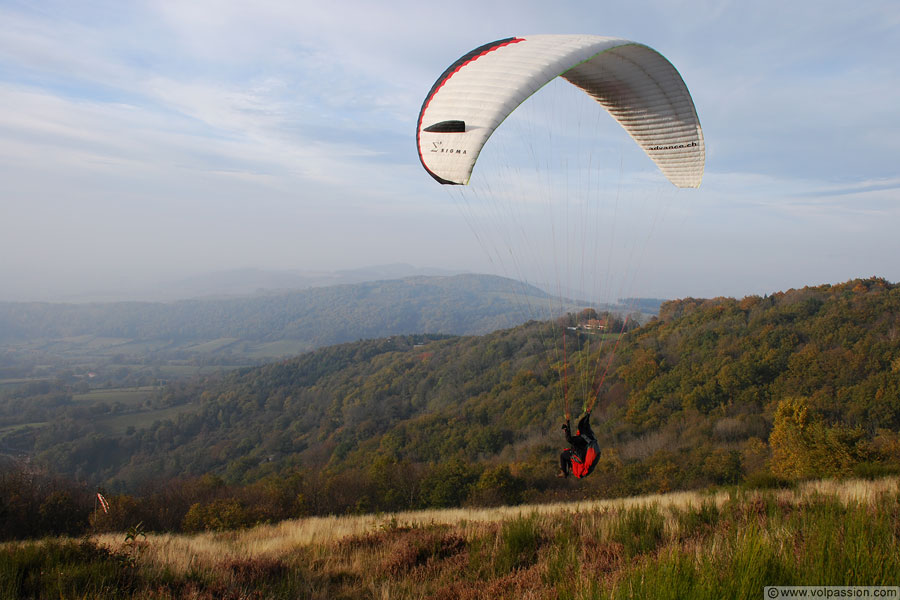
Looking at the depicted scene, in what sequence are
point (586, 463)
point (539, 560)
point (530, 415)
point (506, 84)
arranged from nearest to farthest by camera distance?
point (539, 560)
point (506, 84)
point (586, 463)
point (530, 415)

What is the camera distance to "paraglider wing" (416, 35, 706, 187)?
18.4 ft

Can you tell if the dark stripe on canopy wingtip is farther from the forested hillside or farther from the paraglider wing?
the forested hillside

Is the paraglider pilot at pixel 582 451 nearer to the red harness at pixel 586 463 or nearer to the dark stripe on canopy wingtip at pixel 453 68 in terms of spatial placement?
the red harness at pixel 586 463

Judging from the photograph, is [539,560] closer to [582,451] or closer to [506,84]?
[582,451]

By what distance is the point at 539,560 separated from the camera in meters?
4.25

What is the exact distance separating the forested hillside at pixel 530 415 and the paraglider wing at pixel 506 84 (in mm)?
4819

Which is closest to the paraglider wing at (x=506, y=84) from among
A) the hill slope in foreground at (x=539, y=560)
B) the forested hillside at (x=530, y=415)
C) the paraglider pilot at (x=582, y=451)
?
the paraglider pilot at (x=582, y=451)

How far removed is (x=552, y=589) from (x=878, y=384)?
31501mm

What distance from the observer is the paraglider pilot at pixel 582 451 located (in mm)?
6320

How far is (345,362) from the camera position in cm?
8606

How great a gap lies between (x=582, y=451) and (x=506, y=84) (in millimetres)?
4849

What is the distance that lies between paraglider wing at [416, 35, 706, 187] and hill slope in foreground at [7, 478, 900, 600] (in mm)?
4093

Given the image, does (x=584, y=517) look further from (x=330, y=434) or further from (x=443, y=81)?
(x=330, y=434)

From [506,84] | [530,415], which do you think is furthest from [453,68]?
[530,415]
